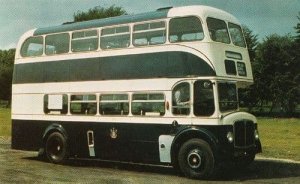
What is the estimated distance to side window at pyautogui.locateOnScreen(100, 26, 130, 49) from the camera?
48.1 ft

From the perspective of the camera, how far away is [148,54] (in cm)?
1396

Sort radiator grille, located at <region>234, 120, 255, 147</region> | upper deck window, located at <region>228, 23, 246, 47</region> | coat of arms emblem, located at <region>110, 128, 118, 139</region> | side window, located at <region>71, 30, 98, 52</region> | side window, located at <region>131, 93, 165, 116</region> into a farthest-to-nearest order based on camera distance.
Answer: side window, located at <region>71, 30, 98, 52</region>
coat of arms emblem, located at <region>110, 128, 118, 139</region>
upper deck window, located at <region>228, 23, 246, 47</region>
side window, located at <region>131, 93, 165, 116</region>
radiator grille, located at <region>234, 120, 255, 147</region>

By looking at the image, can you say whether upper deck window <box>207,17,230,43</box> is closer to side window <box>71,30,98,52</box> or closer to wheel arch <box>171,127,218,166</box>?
wheel arch <box>171,127,218,166</box>

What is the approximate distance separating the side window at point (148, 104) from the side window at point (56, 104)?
2908 millimetres

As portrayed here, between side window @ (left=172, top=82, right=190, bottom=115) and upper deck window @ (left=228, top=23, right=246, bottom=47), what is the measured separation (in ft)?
6.91

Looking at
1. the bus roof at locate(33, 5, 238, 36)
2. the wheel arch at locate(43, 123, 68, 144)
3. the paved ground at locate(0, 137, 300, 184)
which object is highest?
the bus roof at locate(33, 5, 238, 36)

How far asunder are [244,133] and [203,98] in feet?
4.86

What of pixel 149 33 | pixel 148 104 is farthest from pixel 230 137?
pixel 149 33

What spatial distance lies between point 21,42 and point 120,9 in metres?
55.1

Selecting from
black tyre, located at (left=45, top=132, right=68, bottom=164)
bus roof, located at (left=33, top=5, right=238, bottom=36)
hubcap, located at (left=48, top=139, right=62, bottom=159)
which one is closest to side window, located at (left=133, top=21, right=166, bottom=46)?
bus roof, located at (left=33, top=5, right=238, bottom=36)

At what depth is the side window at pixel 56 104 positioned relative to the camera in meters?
16.1

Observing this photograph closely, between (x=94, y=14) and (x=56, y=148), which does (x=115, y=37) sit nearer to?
(x=56, y=148)

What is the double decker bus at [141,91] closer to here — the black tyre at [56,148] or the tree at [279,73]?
the black tyre at [56,148]

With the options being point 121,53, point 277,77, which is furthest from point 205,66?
point 277,77
